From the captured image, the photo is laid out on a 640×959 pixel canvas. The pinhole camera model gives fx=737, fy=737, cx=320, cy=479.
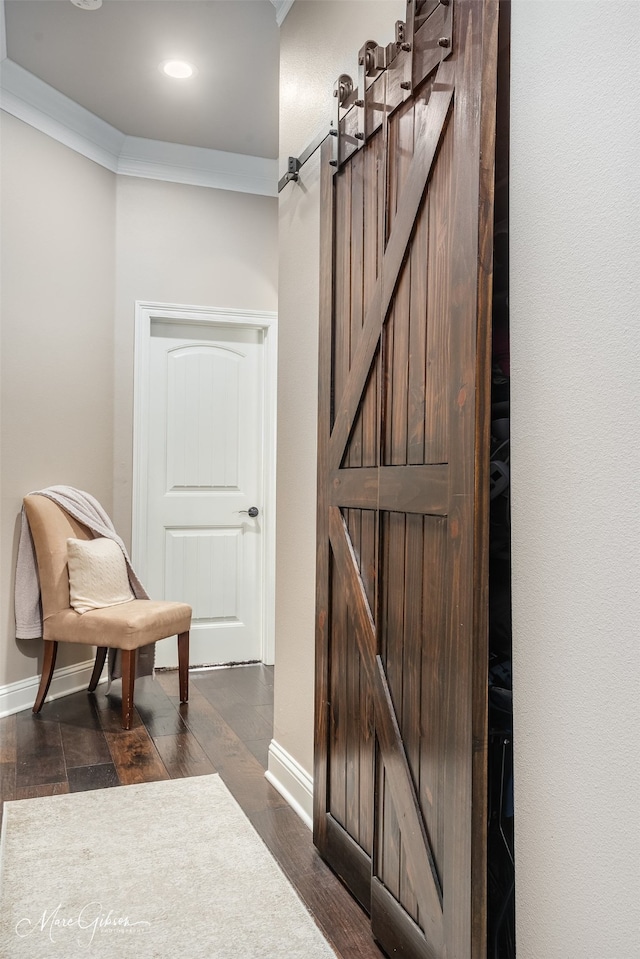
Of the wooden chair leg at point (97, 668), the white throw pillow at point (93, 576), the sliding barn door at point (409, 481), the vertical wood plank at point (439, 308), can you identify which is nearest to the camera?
the sliding barn door at point (409, 481)

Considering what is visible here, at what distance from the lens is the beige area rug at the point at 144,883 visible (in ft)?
5.53

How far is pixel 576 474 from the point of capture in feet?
3.99

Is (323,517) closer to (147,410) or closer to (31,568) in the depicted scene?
(31,568)

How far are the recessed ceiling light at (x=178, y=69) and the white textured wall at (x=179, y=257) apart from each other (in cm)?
87

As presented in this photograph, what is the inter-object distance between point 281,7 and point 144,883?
9.69 ft

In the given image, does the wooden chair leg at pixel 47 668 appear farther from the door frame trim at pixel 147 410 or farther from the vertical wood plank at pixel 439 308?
the vertical wood plank at pixel 439 308

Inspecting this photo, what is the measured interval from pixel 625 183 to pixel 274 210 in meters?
3.65

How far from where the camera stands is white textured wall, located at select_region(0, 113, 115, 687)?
350 cm

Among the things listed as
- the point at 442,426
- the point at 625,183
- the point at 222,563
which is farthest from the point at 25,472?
the point at 625,183

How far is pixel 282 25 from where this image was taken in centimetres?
277

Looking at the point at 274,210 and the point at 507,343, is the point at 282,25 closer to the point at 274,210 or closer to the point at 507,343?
the point at 274,210

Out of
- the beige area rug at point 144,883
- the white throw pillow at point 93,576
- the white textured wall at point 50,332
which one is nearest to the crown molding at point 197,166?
the white textured wall at point 50,332

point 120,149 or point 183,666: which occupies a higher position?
point 120,149

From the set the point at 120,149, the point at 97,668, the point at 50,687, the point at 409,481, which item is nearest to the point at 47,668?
the point at 50,687
